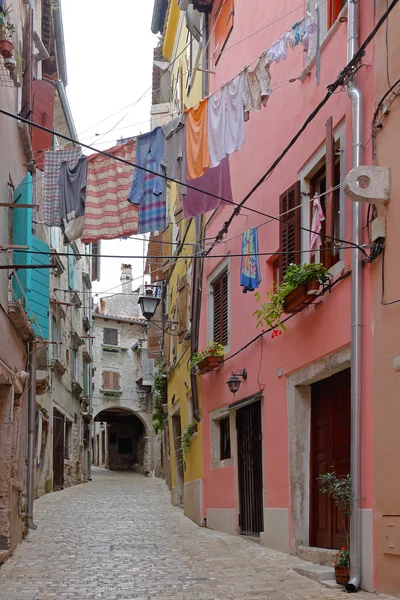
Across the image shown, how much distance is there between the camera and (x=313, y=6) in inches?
383

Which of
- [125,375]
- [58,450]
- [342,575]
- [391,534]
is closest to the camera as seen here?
[391,534]

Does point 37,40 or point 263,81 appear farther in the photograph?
point 37,40

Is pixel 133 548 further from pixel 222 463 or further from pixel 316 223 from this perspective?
pixel 316 223

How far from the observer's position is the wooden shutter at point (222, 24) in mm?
14350

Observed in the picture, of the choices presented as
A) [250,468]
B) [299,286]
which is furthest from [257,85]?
[250,468]

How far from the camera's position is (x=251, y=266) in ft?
36.5

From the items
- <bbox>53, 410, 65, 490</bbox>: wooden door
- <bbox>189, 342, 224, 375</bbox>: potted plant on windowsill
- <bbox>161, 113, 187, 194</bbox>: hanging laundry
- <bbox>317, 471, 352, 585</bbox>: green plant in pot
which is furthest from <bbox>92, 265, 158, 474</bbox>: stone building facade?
<bbox>317, 471, 352, 585</bbox>: green plant in pot

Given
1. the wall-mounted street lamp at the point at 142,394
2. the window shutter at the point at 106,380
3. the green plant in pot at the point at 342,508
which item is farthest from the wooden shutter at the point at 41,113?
the wall-mounted street lamp at the point at 142,394

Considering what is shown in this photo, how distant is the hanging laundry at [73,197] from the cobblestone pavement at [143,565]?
4.39m

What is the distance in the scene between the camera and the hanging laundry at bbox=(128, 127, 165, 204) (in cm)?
1060

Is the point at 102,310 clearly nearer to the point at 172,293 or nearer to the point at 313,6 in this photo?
the point at 172,293

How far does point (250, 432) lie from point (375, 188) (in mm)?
5939

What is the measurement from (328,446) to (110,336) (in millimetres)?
34510

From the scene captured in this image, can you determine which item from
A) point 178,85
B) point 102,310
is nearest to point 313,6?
point 178,85
